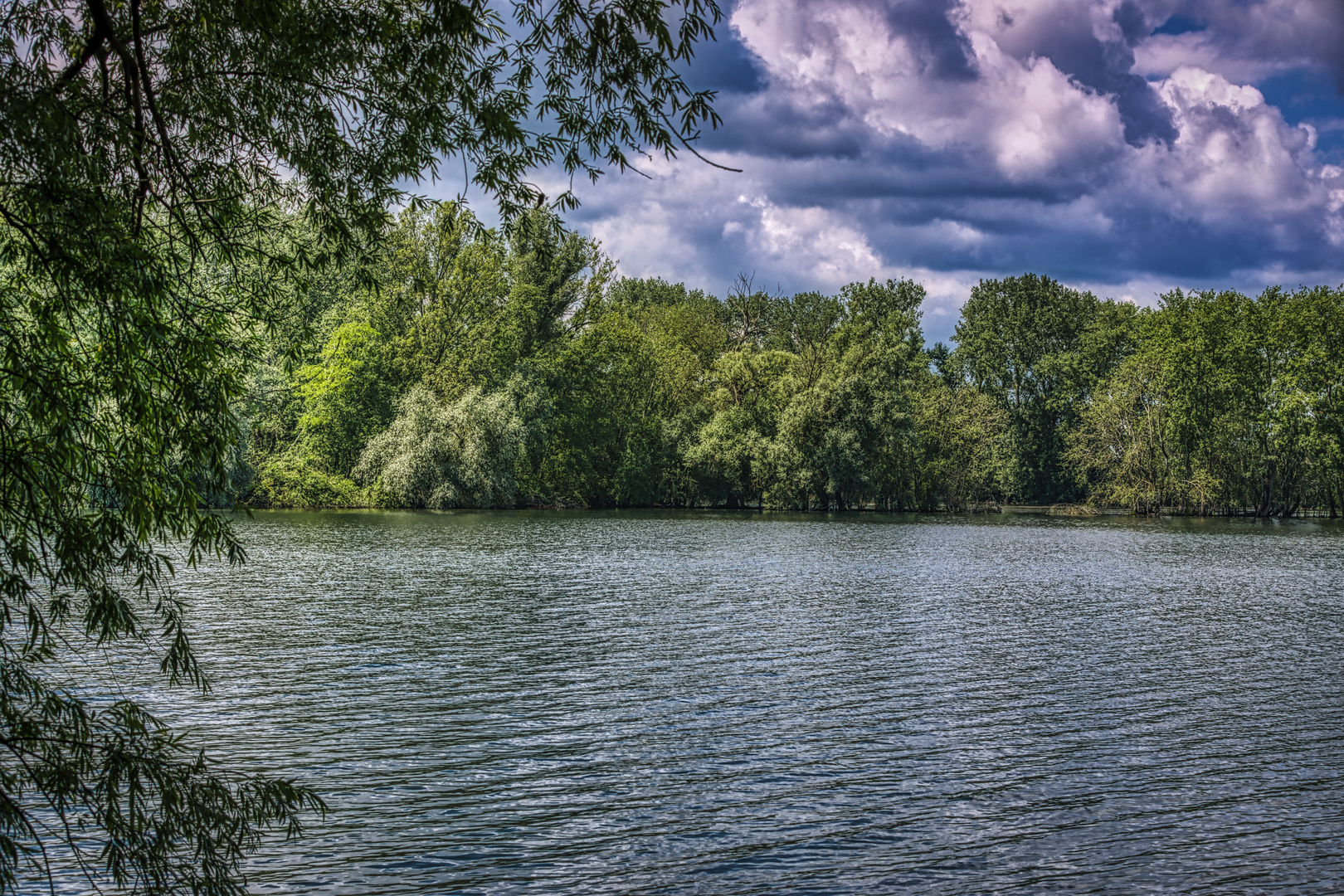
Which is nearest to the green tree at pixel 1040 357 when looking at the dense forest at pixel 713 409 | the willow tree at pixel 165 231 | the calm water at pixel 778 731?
the dense forest at pixel 713 409

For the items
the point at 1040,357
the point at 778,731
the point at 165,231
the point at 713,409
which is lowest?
the point at 778,731

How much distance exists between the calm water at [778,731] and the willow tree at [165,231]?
2686 millimetres

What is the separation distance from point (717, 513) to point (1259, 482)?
48106 mm

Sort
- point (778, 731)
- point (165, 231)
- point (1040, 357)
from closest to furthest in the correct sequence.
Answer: point (165, 231) → point (778, 731) → point (1040, 357)

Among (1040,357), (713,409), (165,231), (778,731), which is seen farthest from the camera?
(1040,357)

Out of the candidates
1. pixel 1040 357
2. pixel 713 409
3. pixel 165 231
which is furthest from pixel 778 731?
pixel 1040 357

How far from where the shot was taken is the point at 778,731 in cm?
1407

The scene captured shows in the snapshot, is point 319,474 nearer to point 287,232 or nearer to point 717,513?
point 717,513

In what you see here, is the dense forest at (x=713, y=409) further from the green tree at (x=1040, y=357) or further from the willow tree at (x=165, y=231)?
the willow tree at (x=165, y=231)

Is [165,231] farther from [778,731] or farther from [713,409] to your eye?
[713,409]

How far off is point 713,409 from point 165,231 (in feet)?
258

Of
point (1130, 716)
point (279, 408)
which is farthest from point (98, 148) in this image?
point (279, 408)

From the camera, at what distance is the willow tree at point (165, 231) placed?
665 centimetres

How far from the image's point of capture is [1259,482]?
8300 cm
